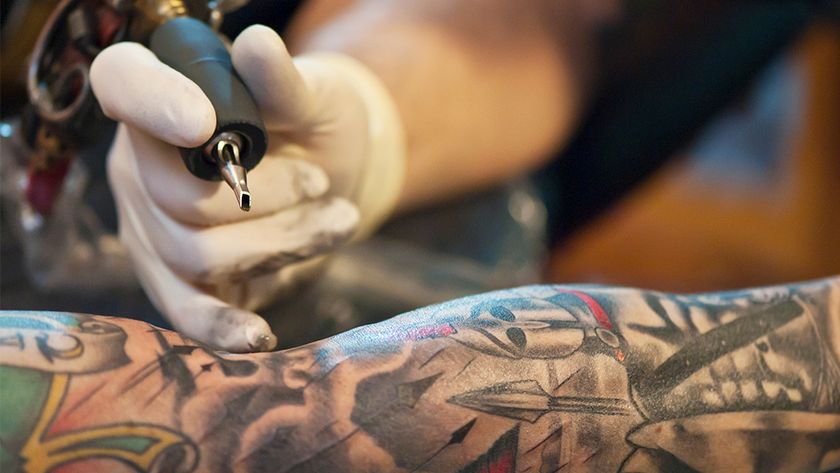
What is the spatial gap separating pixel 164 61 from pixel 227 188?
121 millimetres

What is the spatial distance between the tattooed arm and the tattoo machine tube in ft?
0.42

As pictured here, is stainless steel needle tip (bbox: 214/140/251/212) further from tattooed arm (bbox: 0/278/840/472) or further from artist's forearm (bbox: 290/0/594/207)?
artist's forearm (bbox: 290/0/594/207)

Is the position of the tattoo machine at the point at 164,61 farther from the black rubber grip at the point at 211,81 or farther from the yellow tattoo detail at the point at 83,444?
Result: the yellow tattoo detail at the point at 83,444

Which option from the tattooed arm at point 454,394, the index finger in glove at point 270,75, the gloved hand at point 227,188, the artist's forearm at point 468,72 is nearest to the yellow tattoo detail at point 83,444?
the tattooed arm at point 454,394

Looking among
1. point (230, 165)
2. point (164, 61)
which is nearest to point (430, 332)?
point (230, 165)

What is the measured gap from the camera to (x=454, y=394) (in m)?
0.62

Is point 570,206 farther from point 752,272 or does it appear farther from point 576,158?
point 752,272

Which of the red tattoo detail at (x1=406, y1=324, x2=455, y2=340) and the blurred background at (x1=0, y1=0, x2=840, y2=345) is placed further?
the blurred background at (x1=0, y1=0, x2=840, y2=345)

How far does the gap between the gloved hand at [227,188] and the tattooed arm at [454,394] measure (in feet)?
0.32

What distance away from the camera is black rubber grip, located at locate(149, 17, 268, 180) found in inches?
25.0

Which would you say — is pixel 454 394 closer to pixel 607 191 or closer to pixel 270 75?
pixel 270 75

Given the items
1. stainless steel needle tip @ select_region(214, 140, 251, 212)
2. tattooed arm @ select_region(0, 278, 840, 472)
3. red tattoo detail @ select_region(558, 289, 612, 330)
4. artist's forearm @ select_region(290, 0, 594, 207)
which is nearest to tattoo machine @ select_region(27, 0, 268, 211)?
stainless steel needle tip @ select_region(214, 140, 251, 212)

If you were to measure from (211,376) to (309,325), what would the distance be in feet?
1.32

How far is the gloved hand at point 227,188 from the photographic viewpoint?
2.18 ft
